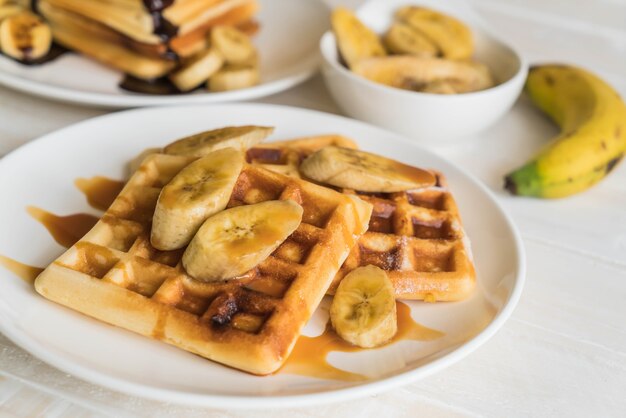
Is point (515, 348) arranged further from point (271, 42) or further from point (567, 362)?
point (271, 42)

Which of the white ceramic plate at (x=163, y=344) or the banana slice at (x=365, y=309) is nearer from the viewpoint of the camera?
the white ceramic plate at (x=163, y=344)

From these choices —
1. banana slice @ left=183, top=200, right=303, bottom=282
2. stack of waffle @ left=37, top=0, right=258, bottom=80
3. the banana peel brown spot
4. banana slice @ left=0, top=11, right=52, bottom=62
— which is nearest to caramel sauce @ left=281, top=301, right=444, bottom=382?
banana slice @ left=183, top=200, right=303, bottom=282

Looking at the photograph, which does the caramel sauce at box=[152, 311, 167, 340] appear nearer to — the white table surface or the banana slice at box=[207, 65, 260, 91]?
the white table surface

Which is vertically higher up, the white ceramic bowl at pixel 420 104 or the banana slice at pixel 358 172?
the banana slice at pixel 358 172

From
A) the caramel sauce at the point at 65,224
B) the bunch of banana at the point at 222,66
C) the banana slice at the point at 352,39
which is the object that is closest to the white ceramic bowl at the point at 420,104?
the banana slice at the point at 352,39

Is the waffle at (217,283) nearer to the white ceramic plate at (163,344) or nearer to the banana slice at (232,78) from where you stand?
the white ceramic plate at (163,344)
